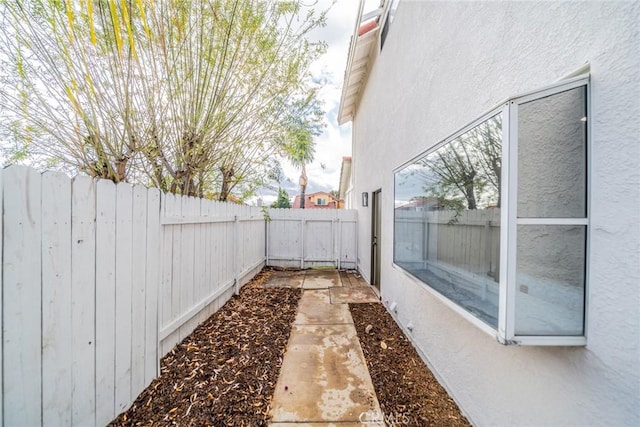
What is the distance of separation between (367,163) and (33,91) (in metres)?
5.56

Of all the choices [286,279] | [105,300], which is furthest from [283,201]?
[105,300]

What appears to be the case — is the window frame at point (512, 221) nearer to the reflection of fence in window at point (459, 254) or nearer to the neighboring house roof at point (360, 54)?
the reflection of fence in window at point (459, 254)

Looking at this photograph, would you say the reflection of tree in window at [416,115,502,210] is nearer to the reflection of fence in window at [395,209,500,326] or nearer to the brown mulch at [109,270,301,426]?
the reflection of fence in window at [395,209,500,326]

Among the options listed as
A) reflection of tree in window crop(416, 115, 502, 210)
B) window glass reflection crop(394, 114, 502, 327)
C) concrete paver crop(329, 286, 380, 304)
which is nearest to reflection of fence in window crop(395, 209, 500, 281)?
window glass reflection crop(394, 114, 502, 327)

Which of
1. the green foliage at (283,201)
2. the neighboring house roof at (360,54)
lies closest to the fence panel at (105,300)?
the neighboring house roof at (360,54)

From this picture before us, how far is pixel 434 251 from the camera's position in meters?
2.65

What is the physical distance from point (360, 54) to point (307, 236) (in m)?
Answer: 5.11

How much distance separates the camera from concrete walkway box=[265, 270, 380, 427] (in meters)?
2.06

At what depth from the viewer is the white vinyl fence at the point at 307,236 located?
7.77m

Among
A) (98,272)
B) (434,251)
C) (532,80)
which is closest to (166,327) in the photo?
(98,272)

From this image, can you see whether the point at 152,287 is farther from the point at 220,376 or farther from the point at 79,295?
the point at 220,376

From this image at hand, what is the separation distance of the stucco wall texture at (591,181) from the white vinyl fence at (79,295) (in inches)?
110

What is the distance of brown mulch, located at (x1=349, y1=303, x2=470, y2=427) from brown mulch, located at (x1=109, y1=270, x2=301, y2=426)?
1.02 m

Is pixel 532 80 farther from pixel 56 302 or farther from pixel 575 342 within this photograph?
pixel 56 302
